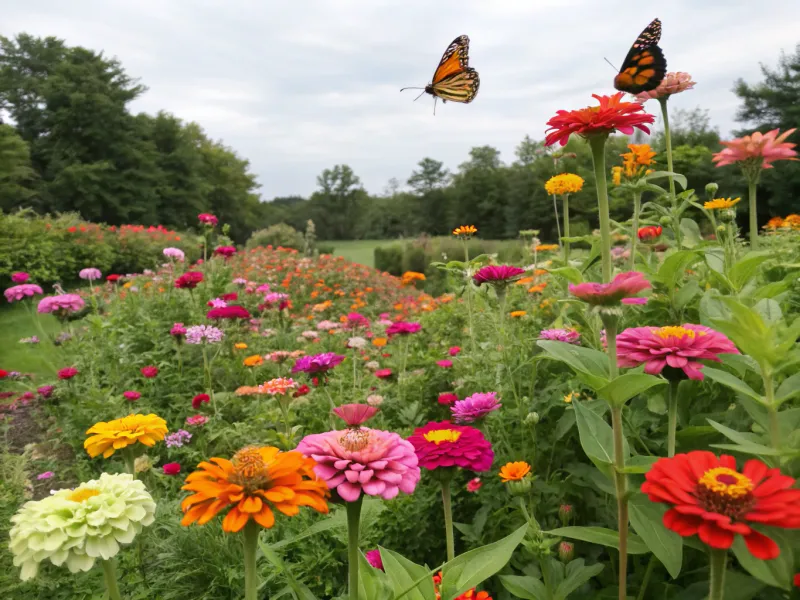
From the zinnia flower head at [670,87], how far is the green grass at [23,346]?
14.4 feet

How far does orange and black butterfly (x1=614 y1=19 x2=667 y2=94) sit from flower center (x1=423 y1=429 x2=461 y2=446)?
129cm

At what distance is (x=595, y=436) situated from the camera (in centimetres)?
103

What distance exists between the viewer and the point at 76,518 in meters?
0.89

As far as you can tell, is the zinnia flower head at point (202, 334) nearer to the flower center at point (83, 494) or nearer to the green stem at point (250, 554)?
the flower center at point (83, 494)

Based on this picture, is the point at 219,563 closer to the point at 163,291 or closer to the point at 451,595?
the point at 451,595

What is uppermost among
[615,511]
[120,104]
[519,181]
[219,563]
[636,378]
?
[120,104]

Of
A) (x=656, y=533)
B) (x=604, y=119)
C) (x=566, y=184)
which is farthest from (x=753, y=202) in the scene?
(x=656, y=533)

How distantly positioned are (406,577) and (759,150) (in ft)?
5.32

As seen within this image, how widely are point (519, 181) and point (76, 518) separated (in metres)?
29.9

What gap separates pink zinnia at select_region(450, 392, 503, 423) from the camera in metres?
1.46

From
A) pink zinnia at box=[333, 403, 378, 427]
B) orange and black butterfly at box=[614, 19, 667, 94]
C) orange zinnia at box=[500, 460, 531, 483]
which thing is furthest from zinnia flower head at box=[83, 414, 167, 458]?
orange and black butterfly at box=[614, 19, 667, 94]

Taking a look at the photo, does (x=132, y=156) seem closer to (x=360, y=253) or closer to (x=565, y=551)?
(x=360, y=253)

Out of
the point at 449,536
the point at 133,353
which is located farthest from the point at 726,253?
the point at 133,353

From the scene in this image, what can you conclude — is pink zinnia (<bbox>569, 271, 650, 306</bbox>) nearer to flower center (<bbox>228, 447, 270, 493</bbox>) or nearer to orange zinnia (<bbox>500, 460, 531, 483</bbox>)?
orange zinnia (<bbox>500, 460, 531, 483</bbox>)
